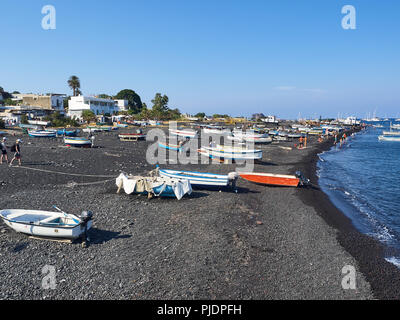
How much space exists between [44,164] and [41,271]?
1716 centimetres

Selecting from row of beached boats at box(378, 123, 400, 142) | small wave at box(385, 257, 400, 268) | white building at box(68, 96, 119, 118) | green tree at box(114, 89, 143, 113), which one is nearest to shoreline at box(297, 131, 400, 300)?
small wave at box(385, 257, 400, 268)

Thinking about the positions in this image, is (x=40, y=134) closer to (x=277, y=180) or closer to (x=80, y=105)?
(x=277, y=180)

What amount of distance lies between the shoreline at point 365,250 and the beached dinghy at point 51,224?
10.9 m

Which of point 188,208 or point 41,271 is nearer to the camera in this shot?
point 41,271

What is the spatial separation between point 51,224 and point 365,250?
13.4m

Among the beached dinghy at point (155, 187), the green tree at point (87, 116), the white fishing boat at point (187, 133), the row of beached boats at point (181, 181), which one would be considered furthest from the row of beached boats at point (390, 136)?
the beached dinghy at point (155, 187)

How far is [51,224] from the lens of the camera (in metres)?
10.6

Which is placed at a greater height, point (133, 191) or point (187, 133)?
point (187, 133)

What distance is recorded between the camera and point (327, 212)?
16953 mm

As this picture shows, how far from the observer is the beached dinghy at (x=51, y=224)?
1058cm

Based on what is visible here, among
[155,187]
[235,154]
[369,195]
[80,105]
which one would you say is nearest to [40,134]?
[235,154]

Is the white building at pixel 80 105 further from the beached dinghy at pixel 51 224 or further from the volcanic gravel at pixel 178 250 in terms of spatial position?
the beached dinghy at pixel 51 224
